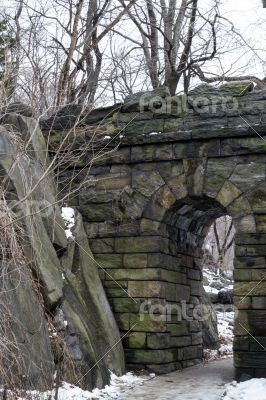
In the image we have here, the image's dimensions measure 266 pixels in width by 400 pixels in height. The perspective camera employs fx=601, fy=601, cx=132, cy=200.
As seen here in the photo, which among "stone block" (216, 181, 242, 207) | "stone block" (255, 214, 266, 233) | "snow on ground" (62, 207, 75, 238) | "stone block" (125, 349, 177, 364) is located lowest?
"stone block" (125, 349, 177, 364)

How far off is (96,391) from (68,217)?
237 centimetres

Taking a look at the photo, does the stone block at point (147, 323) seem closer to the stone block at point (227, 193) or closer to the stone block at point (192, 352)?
the stone block at point (192, 352)

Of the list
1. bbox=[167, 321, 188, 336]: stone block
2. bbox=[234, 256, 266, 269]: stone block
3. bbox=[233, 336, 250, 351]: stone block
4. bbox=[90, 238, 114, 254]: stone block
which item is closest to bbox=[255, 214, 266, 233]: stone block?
bbox=[234, 256, 266, 269]: stone block

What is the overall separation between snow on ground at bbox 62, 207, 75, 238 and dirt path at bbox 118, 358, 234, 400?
207 centimetres

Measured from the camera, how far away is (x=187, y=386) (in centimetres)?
671

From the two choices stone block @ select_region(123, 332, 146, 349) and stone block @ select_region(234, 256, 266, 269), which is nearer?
stone block @ select_region(234, 256, 266, 269)

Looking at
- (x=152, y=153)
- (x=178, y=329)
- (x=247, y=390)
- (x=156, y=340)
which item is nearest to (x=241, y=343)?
(x=247, y=390)

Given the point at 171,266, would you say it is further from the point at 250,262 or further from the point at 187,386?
the point at 187,386

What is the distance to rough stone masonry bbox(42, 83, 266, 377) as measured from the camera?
7.15m

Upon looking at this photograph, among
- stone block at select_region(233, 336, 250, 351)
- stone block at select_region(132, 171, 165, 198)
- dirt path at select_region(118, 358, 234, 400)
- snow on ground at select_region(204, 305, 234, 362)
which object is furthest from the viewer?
snow on ground at select_region(204, 305, 234, 362)

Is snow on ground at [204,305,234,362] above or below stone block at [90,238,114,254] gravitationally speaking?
below

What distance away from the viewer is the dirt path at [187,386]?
20.0 feet

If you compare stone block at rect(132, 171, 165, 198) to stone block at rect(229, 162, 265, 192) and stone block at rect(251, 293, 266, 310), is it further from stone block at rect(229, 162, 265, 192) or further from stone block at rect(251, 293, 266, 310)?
stone block at rect(251, 293, 266, 310)

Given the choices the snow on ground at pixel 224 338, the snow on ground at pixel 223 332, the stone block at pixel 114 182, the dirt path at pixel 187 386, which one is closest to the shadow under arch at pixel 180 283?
the dirt path at pixel 187 386
